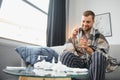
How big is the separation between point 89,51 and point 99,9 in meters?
1.77

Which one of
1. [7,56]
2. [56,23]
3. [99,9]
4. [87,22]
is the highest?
[99,9]

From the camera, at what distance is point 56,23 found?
298cm

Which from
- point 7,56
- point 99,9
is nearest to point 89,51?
point 7,56

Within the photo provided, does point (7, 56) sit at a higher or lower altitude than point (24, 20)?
lower

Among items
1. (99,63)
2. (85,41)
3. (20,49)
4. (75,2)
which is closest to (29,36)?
(20,49)

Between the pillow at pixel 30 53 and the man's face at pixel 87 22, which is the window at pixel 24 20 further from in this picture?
the man's face at pixel 87 22

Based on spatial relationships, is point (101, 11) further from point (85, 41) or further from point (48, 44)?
point (85, 41)

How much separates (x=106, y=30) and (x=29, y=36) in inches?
52.4

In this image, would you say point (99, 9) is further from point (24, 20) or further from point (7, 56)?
point (7, 56)

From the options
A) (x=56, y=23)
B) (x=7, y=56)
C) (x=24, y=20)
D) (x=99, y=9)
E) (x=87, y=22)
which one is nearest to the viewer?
(x=87, y=22)

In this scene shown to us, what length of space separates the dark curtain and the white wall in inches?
10.5

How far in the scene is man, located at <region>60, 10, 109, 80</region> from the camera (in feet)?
4.31

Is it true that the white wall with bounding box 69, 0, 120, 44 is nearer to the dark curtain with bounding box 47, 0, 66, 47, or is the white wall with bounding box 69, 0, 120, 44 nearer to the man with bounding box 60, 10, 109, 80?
the dark curtain with bounding box 47, 0, 66, 47

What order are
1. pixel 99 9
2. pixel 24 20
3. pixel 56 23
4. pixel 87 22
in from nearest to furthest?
1. pixel 87 22
2. pixel 24 20
3. pixel 56 23
4. pixel 99 9
